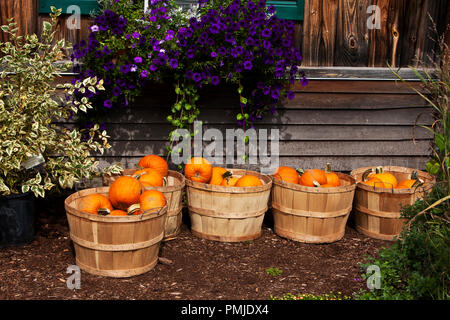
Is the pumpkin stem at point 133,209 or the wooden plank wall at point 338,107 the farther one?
the wooden plank wall at point 338,107

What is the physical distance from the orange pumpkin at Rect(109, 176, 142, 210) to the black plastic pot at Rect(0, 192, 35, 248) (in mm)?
681

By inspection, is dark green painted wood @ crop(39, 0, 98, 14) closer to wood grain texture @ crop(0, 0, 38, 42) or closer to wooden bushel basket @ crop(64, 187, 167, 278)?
wood grain texture @ crop(0, 0, 38, 42)

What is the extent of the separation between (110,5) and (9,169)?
176 cm

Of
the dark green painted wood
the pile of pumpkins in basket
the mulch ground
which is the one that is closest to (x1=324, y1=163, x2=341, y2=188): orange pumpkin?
the pile of pumpkins in basket

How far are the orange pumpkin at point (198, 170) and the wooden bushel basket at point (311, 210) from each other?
56cm

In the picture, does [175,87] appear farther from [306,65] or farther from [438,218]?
[438,218]

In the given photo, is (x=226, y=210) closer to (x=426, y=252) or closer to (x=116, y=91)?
(x=116, y=91)

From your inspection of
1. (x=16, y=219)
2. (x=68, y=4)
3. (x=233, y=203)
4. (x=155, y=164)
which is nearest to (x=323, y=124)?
(x=233, y=203)

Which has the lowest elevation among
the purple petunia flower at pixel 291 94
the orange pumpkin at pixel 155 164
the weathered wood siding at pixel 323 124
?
the orange pumpkin at pixel 155 164

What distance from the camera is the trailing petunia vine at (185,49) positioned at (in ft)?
14.1

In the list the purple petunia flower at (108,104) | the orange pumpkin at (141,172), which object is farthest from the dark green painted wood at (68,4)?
the orange pumpkin at (141,172)

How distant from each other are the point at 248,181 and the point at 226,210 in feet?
1.01

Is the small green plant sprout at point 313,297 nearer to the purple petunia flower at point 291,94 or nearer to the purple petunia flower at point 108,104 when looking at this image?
the purple petunia flower at point 291,94

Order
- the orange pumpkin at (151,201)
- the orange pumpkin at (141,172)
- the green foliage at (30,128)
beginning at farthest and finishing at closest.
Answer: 1. the orange pumpkin at (141,172)
2. the green foliage at (30,128)
3. the orange pumpkin at (151,201)
